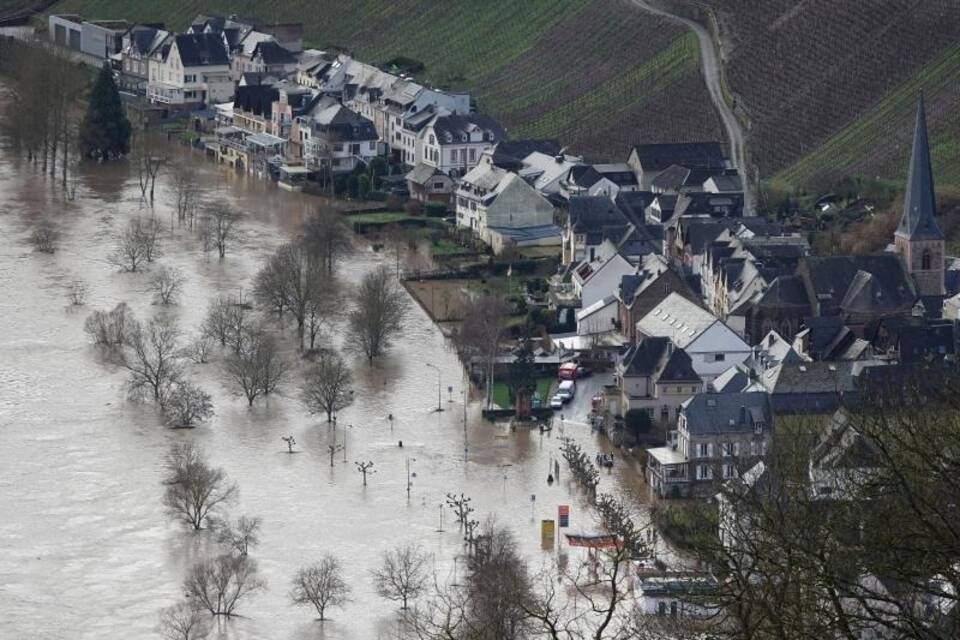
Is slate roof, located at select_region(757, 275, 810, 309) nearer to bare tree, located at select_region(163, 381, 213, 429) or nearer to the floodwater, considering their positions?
the floodwater

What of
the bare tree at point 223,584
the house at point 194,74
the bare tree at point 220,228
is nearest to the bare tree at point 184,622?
the bare tree at point 223,584

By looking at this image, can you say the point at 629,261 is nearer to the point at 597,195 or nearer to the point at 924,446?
the point at 597,195

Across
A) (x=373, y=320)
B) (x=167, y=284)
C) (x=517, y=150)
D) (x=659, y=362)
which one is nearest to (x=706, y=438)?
(x=659, y=362)

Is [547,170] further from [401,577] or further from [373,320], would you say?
[401,577]

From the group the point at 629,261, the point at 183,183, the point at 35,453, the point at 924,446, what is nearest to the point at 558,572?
the point at 35,453

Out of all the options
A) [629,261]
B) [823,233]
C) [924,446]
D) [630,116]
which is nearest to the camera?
[924,446]

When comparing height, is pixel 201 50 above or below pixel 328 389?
above
